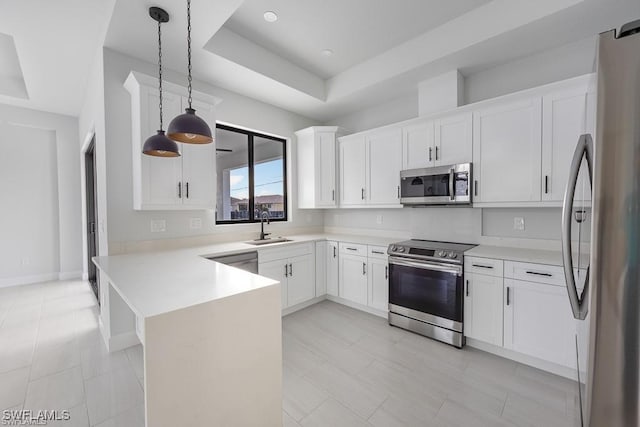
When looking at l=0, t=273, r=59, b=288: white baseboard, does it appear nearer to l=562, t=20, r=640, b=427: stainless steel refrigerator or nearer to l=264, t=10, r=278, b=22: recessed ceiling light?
l=264, t=10, r=278, b=22: recessed ceiling light

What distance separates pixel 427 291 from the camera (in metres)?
2.75

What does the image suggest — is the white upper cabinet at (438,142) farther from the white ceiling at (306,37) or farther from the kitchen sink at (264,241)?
the kitchen sink at (264,241)

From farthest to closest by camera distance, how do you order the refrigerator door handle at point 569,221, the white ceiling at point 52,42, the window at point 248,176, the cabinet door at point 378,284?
1. the window at point 248,176
2. the cabinet door at point 378,284
3. the white ceiling at point 52,42
4. the refrigerator door handle at point 569,221

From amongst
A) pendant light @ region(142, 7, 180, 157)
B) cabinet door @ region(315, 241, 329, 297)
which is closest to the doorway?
pendant light @ region(142, 7, 180, 157)

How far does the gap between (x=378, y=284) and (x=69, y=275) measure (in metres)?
5.61

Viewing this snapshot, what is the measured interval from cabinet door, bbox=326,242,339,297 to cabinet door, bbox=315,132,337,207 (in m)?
0.70

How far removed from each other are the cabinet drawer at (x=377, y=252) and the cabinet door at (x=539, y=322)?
1.22 m

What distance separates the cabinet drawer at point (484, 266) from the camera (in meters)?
2.35

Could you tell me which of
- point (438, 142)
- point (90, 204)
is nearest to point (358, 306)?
point (438, 142)

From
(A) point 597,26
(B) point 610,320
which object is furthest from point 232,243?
(A) point 597,26

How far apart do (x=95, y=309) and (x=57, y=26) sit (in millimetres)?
3251

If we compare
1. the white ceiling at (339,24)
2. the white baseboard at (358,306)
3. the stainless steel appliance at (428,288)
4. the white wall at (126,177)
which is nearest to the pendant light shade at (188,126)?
the white wall at (126,177)

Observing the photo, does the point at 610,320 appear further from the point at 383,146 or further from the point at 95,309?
the point at 95,309

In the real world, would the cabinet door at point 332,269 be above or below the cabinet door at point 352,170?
below
